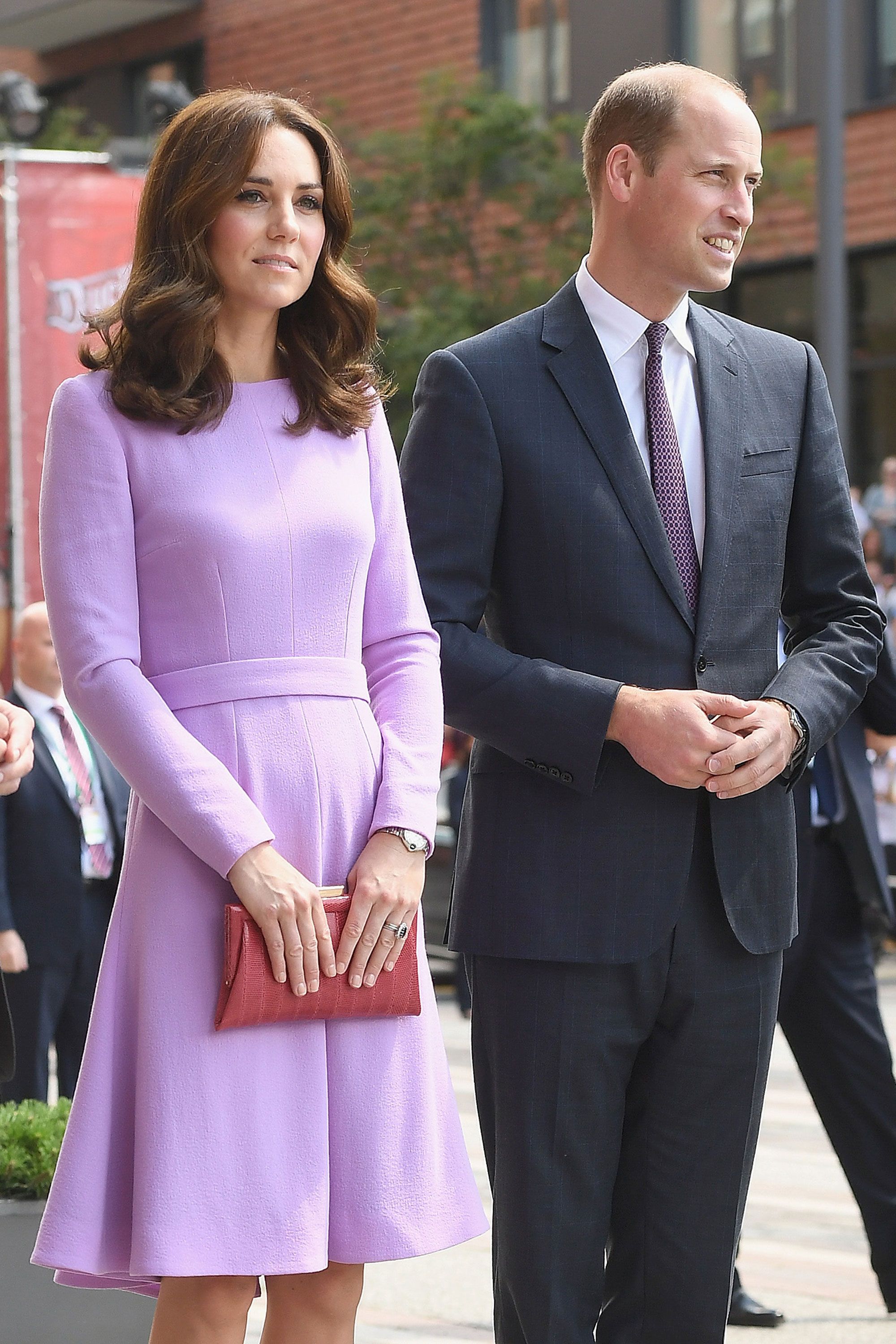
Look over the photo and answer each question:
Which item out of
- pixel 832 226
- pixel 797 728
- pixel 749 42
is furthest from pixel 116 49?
pixel 797 728

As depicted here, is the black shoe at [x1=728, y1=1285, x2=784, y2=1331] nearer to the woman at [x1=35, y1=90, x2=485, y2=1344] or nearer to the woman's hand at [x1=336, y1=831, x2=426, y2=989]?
the woman at [x1=35, y1=90, x2=485, y2=1344]

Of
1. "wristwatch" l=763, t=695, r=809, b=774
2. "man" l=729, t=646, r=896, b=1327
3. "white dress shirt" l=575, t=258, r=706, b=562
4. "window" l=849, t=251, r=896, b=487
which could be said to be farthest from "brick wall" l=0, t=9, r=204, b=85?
"wristwatch" l=763, t=695, r=809, b=774

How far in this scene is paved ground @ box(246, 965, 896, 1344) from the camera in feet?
16.4

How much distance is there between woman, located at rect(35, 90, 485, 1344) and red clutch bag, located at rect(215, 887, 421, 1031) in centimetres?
2

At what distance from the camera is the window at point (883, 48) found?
58.4ft

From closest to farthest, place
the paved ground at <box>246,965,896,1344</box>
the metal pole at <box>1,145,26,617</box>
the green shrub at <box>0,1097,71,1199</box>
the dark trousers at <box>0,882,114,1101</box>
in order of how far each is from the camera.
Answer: the green shrub at <box>0,1097,71,1199</box>, the paved ground at <box>246,965,896,1344</box>, the dark trousers at <box>0,882,114,1101</box>, the metal pole at <box>1,145,26,617</box>

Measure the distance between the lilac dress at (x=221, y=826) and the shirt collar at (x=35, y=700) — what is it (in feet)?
15.3

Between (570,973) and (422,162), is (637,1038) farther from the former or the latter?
(422,162)

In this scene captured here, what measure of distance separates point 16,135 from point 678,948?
43.7ft

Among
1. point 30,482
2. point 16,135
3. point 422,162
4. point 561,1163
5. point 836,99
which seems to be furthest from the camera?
point 422,162

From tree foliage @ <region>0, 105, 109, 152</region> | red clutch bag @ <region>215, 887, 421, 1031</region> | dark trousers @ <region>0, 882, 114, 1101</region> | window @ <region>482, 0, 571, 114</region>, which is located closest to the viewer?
red clutch bag @ <region>215, 887, 421, 1031</region>

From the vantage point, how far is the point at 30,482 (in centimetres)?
1309

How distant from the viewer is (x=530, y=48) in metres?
20.4

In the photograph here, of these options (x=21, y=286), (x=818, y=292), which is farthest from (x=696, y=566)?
(x=21, y=286)
